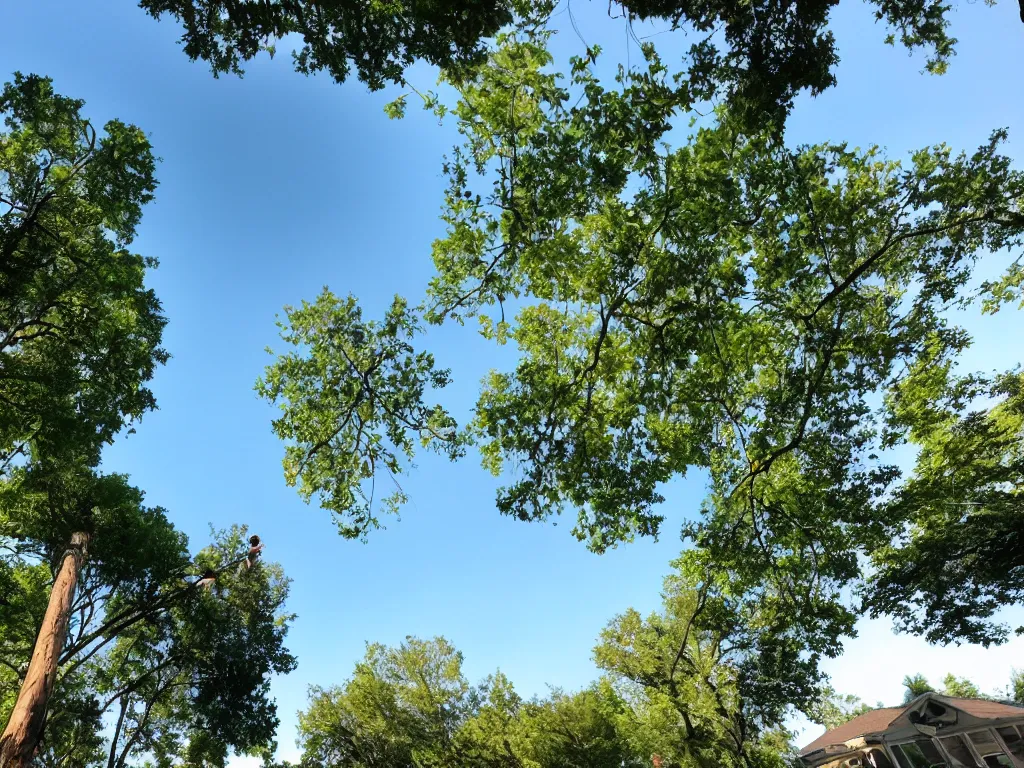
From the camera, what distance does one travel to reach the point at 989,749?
87.0ft

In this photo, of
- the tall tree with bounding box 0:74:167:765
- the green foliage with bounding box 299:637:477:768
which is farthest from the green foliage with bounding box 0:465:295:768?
the green foliage with bounding box 299:637:477:768

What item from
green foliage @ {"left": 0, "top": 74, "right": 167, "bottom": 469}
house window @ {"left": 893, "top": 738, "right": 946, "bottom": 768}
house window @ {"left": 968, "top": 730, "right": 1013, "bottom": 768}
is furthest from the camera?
house window @ {"left": 893, "top": 738, "right": 946, "bottom": 768}

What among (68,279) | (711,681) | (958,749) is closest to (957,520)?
(711,681)

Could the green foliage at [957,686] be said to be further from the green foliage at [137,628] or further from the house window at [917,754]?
the green foliage at [137,628]

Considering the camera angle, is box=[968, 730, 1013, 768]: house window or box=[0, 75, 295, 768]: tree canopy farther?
box=[968, 730, 1013, 768]: house window

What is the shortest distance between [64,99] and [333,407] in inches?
300

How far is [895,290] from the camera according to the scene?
1105 cm

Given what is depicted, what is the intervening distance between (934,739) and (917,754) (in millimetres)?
1917

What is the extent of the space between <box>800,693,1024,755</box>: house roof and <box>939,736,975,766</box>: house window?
179 cm

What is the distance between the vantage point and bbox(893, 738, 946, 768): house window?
27925 millimetres

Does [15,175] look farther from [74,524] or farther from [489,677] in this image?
[489,677]

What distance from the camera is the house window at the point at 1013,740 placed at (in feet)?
85.4

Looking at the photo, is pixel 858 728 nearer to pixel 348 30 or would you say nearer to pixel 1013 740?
pixel 1013 740

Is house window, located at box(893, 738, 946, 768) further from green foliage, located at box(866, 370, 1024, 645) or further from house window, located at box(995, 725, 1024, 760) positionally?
green foliage, located at box(866, 370, 1024, 645)
